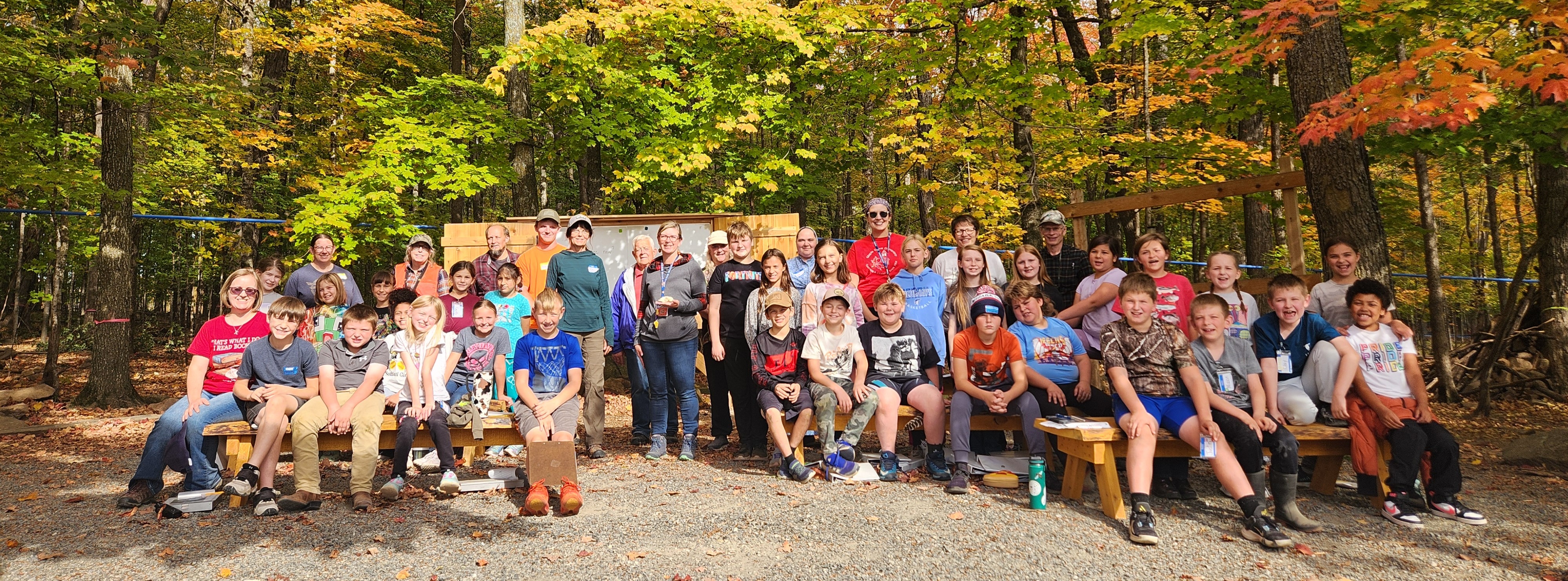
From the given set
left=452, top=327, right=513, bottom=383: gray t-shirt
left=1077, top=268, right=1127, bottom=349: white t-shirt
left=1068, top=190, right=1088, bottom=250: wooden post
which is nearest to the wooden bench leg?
left=1077, top=268, right=1127, bottom=349: white t-shirt

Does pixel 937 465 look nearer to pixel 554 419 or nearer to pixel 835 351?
pixel 835 351

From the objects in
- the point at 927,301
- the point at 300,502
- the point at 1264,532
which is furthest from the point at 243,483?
the point at 1264,532

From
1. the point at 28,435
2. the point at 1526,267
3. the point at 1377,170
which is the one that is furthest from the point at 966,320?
the point at 1377,170

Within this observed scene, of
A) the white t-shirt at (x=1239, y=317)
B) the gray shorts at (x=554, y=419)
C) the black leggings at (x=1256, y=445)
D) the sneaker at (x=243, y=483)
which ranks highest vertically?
the white t-shirt at (x=1239, y=317)

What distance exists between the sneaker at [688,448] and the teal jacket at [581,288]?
1.03 meters

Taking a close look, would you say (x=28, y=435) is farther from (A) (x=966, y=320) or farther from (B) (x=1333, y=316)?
(B) (x=1333, y=316)

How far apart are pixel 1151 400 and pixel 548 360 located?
3501mm

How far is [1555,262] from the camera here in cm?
732

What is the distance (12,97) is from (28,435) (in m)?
3.34

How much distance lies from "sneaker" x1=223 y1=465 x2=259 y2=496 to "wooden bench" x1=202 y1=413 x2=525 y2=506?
0.21 feet

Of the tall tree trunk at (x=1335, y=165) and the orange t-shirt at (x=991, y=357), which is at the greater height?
the tall tree trunk at (x=1335, y=165)

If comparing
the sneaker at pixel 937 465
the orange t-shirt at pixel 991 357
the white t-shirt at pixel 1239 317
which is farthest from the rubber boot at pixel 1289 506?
the sneaker at pixel 937 465

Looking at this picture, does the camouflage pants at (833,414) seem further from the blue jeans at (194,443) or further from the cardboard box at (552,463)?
the blue jeans at (194,443)

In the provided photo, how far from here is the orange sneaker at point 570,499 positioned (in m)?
4.12
